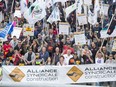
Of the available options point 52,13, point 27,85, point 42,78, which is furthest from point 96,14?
point 27,85

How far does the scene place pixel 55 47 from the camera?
17.2 metres

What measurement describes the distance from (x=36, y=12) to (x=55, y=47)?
2.10 m

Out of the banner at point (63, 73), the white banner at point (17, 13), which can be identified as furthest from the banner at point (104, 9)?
the banner at point (63, 73)

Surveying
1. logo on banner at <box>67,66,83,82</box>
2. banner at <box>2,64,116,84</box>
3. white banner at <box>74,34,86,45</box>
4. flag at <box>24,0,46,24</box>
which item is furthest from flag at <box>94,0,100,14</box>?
logo on banner at <box>67,66,83,82</box>

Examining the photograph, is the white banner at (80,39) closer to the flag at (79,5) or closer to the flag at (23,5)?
the flag at (79,5)

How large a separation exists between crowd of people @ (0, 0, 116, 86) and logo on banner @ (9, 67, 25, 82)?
1.82 meters

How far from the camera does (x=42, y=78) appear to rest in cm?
1395

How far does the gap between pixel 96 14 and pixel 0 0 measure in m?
4.89

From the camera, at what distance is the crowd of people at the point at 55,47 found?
15742 mm

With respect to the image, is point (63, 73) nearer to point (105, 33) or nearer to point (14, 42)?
point (105, 33)

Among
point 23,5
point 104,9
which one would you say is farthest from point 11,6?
point 104,9

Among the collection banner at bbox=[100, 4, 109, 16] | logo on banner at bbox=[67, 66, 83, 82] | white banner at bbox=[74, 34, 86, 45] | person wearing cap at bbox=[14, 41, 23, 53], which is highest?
banner at bbox=[100, 4, 109, 16]

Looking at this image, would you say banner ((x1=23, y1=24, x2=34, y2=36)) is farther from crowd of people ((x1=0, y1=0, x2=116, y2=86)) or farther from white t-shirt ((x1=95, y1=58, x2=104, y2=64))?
white t-shirt ((x1=95, y1=58, x2=104, y2=64))

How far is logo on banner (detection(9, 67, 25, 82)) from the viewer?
44.8ft
